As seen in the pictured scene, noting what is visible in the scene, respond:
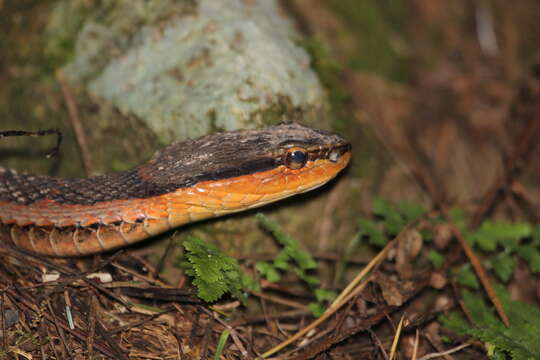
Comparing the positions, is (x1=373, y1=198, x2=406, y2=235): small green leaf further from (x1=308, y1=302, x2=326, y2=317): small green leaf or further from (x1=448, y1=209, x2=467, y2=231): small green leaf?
(x1=308, y1=302, x2=326, y2=317): small green leaf

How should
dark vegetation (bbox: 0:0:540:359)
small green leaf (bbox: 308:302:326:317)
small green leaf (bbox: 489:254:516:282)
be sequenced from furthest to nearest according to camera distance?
small green leaf (bbox: 489:254:516:282), small green leaf (bbox: 308:302:326:317), dark vegetation (bbox: 0:0:540:359)

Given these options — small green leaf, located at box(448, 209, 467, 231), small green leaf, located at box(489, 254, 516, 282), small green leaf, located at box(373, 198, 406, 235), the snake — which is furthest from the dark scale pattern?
small green leaf, located at box(489, 254, 516, 282)

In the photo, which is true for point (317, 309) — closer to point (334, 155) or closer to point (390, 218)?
point (390, 218)

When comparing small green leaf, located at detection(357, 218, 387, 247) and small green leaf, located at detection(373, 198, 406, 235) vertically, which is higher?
small green leaf, located at detection(373, 198, 406, 235)

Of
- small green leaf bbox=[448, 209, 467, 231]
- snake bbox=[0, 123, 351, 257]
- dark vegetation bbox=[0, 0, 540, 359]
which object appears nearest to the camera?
dark vegetation bbox=[0, 0, 540, 359]

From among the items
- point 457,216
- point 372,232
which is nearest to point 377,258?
point 372,232

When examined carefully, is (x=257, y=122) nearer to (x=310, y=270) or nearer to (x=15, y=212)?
(x=310, y=270)
